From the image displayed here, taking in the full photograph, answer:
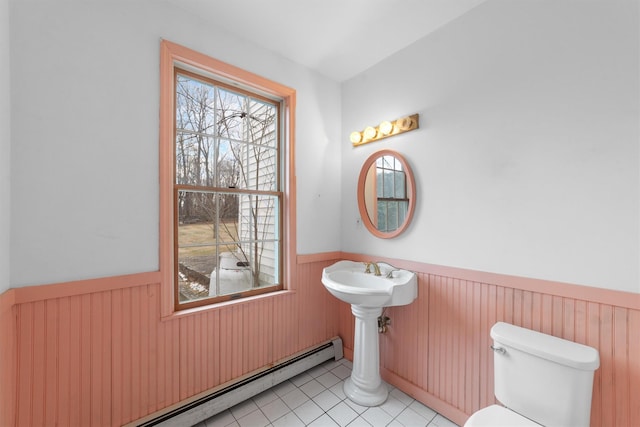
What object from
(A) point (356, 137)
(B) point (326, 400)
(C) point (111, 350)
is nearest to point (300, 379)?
(B) point (326, 400)

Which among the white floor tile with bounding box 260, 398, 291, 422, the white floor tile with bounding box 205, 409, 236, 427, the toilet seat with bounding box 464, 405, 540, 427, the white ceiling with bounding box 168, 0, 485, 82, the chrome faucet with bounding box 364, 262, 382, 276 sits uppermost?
the white ceiling with bounding box 168, 0, 485, 82

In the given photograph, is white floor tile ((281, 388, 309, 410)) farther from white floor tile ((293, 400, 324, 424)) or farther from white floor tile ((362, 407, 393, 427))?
white floor tile ((362, 407, 393, 427))

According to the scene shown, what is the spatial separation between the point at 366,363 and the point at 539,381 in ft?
3.20

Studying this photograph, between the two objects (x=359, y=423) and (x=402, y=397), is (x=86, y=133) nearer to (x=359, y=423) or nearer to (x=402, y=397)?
(x=359, y=423)

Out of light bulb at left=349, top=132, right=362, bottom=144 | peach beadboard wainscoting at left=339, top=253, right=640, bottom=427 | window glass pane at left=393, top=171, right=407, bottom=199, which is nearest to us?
peach beadboard wainscoting at left=339, top=253, right=640, bottom=427

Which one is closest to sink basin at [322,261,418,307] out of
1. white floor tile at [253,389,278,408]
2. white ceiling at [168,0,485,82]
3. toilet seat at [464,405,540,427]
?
toilet seat at [464,405,540,427]

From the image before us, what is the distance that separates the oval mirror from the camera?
1.88 meters

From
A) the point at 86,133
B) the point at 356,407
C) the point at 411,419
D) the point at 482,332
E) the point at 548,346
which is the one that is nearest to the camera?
the point at 548,346

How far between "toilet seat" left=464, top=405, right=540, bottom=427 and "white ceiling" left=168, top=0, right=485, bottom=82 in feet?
7.10

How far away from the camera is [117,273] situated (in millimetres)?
1370

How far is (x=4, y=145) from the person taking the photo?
1069mm

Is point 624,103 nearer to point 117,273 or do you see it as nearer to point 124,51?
point 124,51

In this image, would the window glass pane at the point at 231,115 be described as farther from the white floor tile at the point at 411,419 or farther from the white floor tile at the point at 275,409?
the white floor tile at the point at 411,419

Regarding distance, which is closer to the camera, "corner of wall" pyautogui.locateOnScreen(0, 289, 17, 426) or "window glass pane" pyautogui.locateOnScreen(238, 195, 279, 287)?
"corner of wall" pyautogui.locateOnScreen(0, 289, 17, 426)
